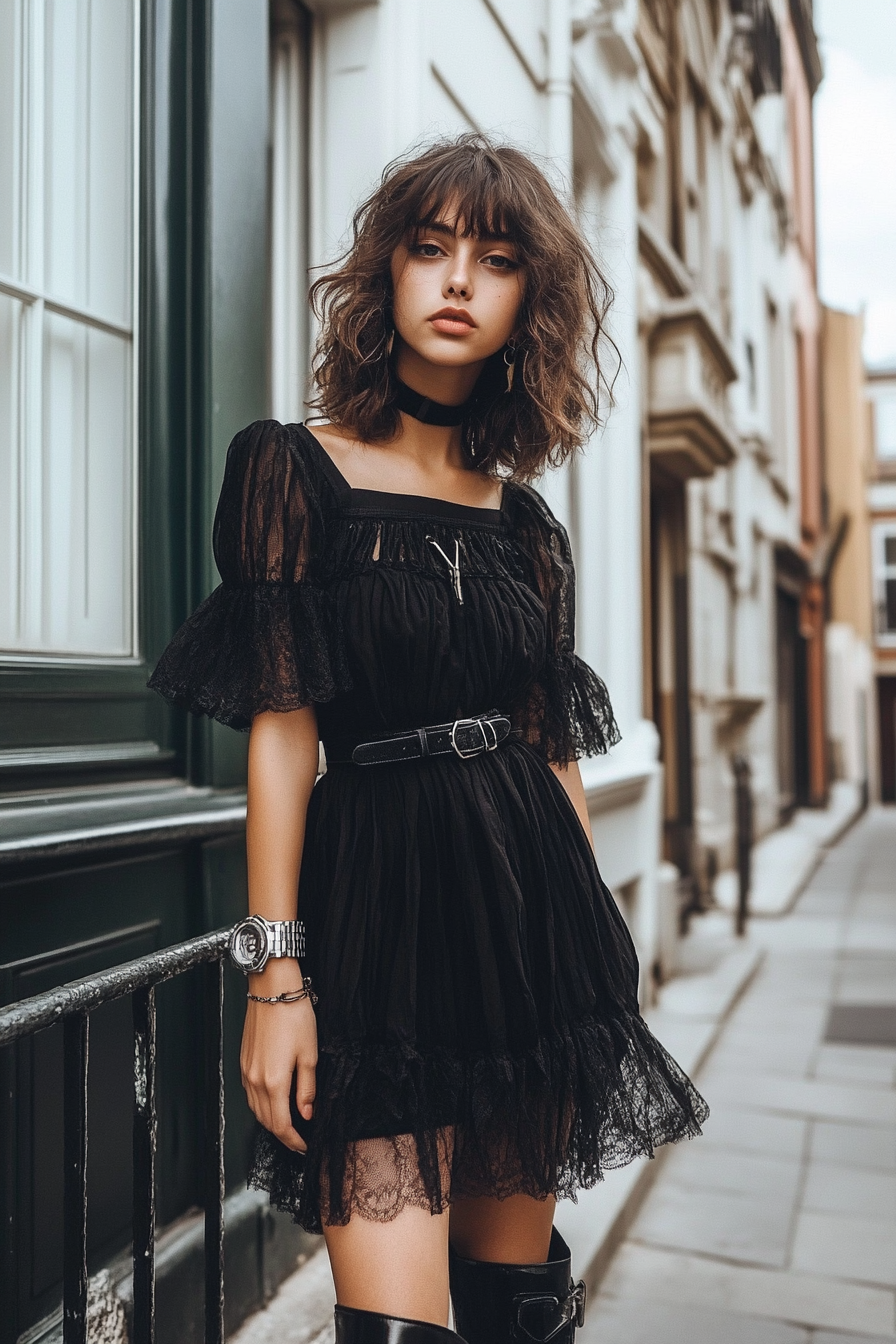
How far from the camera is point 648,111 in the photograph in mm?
6883

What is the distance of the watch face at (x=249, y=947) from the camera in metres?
1.47

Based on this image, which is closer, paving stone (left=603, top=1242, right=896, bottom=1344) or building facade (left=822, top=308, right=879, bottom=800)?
paving stone (left=603, top=1242, right=896, bottom=1344)

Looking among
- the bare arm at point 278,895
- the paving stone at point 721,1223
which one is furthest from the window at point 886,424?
the bare arm at point 278,895

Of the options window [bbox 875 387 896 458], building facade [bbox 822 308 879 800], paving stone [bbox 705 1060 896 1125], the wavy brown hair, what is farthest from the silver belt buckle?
window [bbox 875 387 896 458]

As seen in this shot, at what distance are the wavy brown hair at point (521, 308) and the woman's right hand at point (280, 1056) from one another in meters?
0.78

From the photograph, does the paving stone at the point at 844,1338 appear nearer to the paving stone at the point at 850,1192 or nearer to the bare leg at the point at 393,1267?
the paving stone at the point at 850,1192

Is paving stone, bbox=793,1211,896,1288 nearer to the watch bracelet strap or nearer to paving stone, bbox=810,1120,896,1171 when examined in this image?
paving stone, bbox=810,1120,896,1171

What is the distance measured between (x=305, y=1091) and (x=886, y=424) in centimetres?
3330

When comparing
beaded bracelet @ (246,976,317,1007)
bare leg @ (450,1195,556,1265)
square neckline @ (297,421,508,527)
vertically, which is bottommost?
bare leg @ (450,1195,556,1265)

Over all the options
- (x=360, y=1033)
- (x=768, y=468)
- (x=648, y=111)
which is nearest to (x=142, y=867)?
(x=360, y=1033)

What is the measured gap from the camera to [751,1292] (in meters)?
3.09

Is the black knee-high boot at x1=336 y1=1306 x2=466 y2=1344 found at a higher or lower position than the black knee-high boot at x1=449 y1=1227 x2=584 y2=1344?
higher

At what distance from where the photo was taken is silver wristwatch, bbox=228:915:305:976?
4.82 feet

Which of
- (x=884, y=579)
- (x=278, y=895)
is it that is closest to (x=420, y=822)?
(x=278, y=895)
